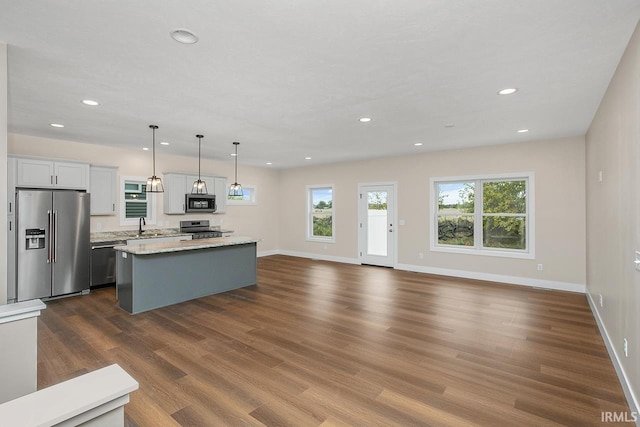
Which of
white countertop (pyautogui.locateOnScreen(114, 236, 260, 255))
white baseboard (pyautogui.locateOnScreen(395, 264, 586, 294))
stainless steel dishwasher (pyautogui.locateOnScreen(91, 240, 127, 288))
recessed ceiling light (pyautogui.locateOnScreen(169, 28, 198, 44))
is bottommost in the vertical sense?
white baseboard (pyautogui.locateOnScreen(395, 264, 586, 294))

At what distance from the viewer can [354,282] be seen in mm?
5984

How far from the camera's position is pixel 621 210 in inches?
99.7

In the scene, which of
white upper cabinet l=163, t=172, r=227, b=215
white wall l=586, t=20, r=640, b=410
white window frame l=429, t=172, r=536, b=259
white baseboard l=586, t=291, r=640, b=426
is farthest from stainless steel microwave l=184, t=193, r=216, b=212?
white baseboard l=586, t=291, r=640, b=426

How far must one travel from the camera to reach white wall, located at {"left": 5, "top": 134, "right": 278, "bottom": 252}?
17.5 ft

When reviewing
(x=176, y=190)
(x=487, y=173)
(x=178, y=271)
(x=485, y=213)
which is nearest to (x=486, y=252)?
(x=485, y=213)

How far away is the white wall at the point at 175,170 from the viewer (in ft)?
17.5

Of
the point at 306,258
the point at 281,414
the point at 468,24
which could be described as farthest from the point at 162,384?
the point at 306,258

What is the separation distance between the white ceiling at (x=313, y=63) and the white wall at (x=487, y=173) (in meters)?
0.95

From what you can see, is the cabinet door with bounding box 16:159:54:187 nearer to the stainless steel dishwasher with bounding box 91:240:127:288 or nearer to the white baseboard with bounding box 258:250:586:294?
the stainless steel dishwasher with bounding box 91:240:127:288

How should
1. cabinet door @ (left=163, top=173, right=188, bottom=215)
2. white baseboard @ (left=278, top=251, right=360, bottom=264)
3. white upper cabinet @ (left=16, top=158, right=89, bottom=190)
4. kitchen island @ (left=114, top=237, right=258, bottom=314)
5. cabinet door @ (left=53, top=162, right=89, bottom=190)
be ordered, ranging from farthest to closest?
1. white baseboard @ (left=278, top=251, right=360, bottom=264)
2. cabinet door @ (left=163, top=173, right=188, bottom=215)
3. cabinet door @ (left=53, top=162, right=89, bottom=190)
4. white upper cabinet @ (left=16, top=158, right=89, bottom=190)
5. kitchen island @ (left=114, top=237, right=258, bottom=314)

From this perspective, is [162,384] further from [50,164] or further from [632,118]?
[50,164]

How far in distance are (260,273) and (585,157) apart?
247 inches

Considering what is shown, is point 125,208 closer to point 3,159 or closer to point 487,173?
point 3,159

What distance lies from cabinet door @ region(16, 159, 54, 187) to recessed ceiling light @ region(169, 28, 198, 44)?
423 centimetres
